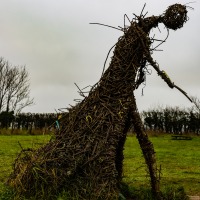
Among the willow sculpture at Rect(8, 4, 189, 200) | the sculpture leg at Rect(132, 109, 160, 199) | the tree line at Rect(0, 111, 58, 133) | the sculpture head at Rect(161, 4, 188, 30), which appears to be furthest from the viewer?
the tree line at Rect(0, 111, 58, 133)

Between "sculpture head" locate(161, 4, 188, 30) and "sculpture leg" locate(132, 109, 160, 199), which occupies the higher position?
"sculpture head" locate(161, 4, 188, 30)

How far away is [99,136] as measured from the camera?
20.3 ft

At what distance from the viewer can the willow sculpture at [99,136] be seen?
5.92 m

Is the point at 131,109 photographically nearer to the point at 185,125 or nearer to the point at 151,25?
the point at 151,25

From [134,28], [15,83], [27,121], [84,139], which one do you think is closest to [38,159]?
[84,139]

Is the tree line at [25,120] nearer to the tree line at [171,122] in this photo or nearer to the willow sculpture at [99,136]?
the tree line at [171,122]

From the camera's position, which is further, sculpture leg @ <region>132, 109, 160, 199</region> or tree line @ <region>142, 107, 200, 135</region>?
tree line @ <region>142, 107, 200, 135</region>

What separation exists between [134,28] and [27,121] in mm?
36067

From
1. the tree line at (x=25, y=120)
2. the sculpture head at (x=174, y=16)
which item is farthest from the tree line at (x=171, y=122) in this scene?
the sculpture head at (x=174, y=16)

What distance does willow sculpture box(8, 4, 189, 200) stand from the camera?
592 cm

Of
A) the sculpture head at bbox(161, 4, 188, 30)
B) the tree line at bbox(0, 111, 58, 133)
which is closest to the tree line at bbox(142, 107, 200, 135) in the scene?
the tree line at bbox(0, 111, 58, 133)

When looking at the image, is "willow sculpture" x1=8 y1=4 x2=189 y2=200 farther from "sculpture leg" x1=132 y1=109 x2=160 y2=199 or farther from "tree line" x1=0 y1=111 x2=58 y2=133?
"tree line" x1=0 y1=111 x2=58 y2=133

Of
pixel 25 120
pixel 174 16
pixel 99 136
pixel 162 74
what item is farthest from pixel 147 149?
pixel 25 120

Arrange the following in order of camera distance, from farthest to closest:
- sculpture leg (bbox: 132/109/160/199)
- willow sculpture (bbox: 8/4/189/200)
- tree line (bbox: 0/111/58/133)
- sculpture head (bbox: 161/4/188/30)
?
1. tree line (bbox: 0/111/58/133)
2. sculpture head (bbox: 161/4/188/30)
3. sculpture leg (bbox: 132/109/160/199)
4. willow sculpture (bbox: 8/4/189/200)
